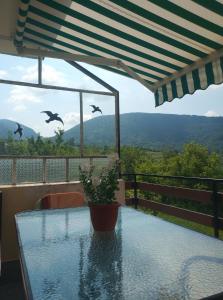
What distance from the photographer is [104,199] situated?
6.08 ft

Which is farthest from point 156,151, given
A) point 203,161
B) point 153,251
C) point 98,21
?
point 153,251

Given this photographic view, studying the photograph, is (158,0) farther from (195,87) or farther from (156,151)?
(156,151)

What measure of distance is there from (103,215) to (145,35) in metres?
2.50

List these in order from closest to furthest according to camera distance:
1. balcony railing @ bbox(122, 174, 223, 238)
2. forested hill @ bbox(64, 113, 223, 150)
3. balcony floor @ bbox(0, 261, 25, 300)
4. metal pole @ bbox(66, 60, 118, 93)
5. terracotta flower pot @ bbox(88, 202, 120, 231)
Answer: terracotta flower pot @ bbox(88, 202, 120, 231)
balcony floor @ bbox(0, 261, 25, 300)
balcony railing @ bbox(122, 174, 223, 238)
metal pole @ bbox(66, 60, 118, 93)
forested hill @ bbox(64, 113, 223, 150)

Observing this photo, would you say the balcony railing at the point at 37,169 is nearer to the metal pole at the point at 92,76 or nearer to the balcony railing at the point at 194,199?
the metal pole at the point at 92,76

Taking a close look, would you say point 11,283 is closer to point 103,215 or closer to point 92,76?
point 103,215

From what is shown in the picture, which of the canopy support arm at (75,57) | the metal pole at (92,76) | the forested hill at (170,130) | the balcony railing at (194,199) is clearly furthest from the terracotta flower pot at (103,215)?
the forested hill at (170,130)

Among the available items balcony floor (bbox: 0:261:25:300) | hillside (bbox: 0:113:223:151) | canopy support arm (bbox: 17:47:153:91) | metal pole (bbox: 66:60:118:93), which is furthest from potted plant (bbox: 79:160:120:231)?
hillside (bbox: 0:113:223:151)

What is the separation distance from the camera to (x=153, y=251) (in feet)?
4.84

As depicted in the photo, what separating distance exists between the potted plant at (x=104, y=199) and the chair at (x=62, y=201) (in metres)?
1.23

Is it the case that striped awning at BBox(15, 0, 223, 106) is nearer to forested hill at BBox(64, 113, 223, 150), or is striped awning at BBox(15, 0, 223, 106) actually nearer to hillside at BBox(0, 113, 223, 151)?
hillside at BBox(0, 113, 223, 151)

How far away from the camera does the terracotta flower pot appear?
183 centimetres

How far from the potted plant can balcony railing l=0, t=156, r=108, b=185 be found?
7.24ft

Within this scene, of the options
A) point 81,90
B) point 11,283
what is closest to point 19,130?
point 81,90
